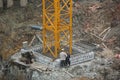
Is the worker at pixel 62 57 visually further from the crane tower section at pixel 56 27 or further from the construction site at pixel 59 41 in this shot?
the crane tower section at pixel 56 27

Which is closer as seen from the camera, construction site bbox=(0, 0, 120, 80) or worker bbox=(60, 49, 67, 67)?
construction site bbox=(0, 0, 120, 80)

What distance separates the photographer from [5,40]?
81.0 ft

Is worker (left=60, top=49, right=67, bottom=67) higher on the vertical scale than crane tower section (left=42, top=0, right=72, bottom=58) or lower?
lower

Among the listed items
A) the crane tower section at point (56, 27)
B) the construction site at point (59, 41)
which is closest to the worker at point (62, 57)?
the construction site at point (59, 41)

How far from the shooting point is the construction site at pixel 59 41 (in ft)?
68.6

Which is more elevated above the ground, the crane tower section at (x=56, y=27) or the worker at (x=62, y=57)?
the crane tower section at (x=56, y=27)

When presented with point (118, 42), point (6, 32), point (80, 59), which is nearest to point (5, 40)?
point (6, 32)

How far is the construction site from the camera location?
20906 millimetres

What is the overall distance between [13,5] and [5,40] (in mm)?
4836

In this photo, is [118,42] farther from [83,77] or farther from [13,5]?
[13,5]

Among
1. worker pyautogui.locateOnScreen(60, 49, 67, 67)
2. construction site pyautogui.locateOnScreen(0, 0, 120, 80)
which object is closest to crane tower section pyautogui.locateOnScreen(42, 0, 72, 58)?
construction site pyautogui.locateOnScreen(0, 0, 120, 80)

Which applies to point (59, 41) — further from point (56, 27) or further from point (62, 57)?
point (56, 27)

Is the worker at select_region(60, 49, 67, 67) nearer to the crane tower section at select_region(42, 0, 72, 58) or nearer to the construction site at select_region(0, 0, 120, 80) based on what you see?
the construction site at select_region(0, 0, 120, 80)

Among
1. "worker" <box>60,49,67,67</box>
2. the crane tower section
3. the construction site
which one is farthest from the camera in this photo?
"worker" <box>60,49,67,67</box>
